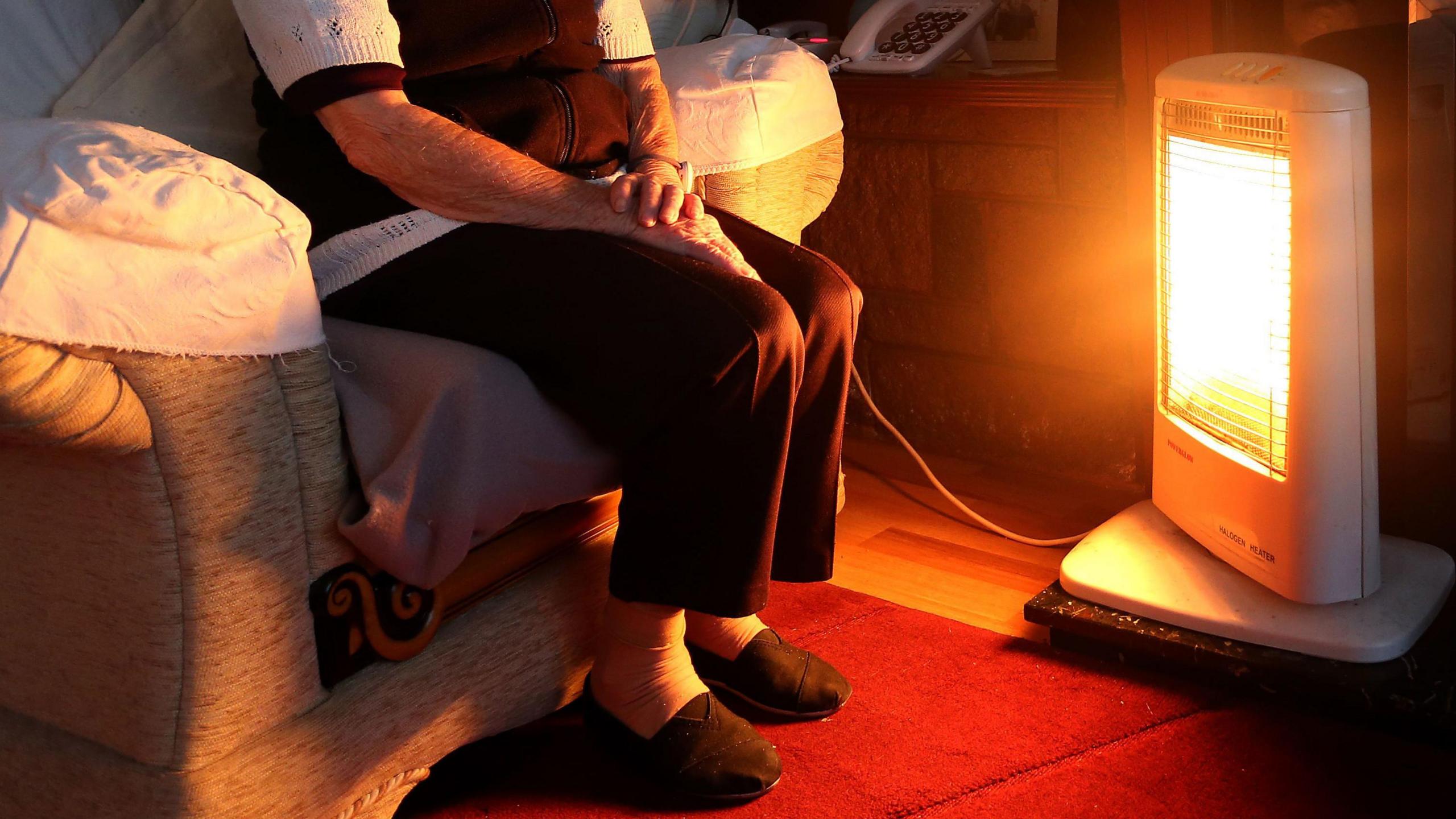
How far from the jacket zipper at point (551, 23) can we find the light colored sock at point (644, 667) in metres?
0.59

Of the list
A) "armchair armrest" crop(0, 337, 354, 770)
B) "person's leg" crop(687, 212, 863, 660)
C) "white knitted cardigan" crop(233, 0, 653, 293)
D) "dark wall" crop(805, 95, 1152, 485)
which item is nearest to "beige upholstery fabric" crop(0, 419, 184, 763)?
"armchair armrest" crop(0, 337, 354, 770)

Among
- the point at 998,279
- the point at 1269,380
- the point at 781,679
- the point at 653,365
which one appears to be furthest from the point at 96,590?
the point at 998,279

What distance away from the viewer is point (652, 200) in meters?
1.25

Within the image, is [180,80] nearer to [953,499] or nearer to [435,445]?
[435,445]

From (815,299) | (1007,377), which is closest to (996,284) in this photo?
(1007,377)

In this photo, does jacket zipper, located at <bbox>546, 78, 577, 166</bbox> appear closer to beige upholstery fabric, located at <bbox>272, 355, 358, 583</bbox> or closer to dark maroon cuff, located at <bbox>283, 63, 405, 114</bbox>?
dark maroon cuff, located at <bbox>283, 63, 405, 114</bbox>

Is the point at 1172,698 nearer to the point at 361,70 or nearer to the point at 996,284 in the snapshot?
the point at 996,284

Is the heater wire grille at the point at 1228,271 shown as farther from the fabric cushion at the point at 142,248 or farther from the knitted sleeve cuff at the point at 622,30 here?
the fabric cushion at the point at 142,248

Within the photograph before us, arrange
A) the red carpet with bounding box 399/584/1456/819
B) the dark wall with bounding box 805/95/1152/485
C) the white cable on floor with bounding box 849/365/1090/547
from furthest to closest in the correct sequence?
the dark wall with bounding box 805/95/1152/485 < the white cable on floor with bounding box 849/365/1090/547 < the red carpet with bounding box 399/584/1456/819

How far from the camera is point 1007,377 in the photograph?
208 centimetres

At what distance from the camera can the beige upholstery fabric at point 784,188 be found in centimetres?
162

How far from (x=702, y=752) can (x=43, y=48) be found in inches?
38.3

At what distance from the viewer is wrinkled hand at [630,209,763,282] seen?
1.23 metres

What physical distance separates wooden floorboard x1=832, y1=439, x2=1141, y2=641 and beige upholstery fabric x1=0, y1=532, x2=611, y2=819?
0.53m
